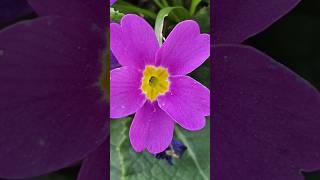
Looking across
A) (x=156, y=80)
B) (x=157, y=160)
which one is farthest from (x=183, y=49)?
(x=157, y=160)

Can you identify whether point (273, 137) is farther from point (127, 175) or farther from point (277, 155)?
point (127, 175)

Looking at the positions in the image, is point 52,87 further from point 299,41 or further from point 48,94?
point 299,41

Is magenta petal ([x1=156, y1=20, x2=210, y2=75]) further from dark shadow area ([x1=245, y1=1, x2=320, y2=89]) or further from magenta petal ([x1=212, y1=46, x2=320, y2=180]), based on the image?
dark shadow area ([x1=245, y1=1, x2=320, y2=89])

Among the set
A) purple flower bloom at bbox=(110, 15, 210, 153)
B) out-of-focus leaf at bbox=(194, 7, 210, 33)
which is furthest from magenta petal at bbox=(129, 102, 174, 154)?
out-of-focus leaf at bbox=(194, 7, 210, 33)

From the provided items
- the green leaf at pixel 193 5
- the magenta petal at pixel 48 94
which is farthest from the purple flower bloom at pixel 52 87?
the green leaf at pixel 193 5

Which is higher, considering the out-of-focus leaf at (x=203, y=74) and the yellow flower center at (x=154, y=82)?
the yellow flower center at (x=154, y=82)

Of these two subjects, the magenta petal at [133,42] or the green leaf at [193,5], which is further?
the green leaf at [193,5]

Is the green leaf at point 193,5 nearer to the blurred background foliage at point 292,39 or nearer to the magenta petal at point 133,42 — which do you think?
the blurred background foliage at point 292,39
